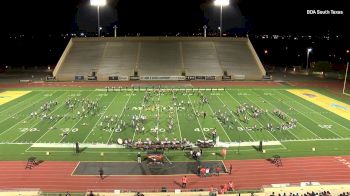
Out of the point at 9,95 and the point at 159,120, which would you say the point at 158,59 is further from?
the point at 159,120

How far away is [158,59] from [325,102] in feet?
104

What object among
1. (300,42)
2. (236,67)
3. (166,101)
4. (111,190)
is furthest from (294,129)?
(300,42)

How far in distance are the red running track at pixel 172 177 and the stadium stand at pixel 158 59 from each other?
120 ft

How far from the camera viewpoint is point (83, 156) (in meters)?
Result: 23.8

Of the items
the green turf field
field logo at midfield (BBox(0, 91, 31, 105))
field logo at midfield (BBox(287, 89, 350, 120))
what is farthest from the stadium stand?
the green turf field

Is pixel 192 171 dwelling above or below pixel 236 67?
below

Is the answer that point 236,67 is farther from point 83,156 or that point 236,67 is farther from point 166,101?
point 83,156

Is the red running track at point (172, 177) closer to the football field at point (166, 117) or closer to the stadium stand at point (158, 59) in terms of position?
the football field at point (166, 117)

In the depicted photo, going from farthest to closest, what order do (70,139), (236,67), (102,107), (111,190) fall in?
(236,67) → (102,107) → (70,139) → (111,190)

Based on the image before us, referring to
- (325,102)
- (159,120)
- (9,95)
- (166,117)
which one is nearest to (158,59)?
(9,95)

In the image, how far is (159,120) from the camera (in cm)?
3219

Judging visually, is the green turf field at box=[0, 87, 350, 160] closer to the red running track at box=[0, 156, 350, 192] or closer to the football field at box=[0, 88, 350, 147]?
the football field at box=[0, 88, 350, 147]

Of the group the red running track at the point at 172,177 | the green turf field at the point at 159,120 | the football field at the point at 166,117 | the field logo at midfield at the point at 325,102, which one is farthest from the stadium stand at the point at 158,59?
the red running track at the point at 172,177

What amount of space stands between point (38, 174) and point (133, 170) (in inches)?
204
